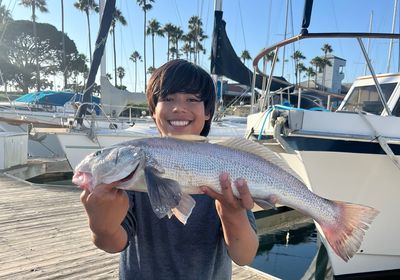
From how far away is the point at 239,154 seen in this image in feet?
5.76

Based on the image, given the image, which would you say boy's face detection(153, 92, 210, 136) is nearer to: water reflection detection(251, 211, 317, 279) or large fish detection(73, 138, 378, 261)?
large fish detection(73, 138, 378, 261)

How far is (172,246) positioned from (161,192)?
0.41m

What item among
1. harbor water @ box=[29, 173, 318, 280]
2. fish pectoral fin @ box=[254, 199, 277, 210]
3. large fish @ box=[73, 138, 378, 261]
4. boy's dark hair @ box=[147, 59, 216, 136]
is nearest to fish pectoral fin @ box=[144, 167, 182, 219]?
large fish @ box=[73, 138, 378, 261]

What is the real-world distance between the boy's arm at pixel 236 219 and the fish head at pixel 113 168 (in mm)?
346

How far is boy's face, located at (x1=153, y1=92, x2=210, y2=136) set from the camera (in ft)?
6.18

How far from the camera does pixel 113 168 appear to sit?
62.1 inches

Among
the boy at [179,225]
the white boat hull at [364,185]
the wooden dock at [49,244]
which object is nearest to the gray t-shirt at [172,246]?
the boy at [179,225]

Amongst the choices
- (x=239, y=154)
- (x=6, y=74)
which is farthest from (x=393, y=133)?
(x=6, y=74)

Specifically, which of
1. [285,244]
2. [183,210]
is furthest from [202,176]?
[285,244]

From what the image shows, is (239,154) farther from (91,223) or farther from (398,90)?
(398,90)

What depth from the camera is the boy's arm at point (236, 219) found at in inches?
67.3

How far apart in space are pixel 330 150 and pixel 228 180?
11.8 feet

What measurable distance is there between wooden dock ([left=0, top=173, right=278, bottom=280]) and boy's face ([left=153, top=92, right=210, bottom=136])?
129 inches

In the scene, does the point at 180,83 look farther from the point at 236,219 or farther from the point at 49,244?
the point at 49,244
